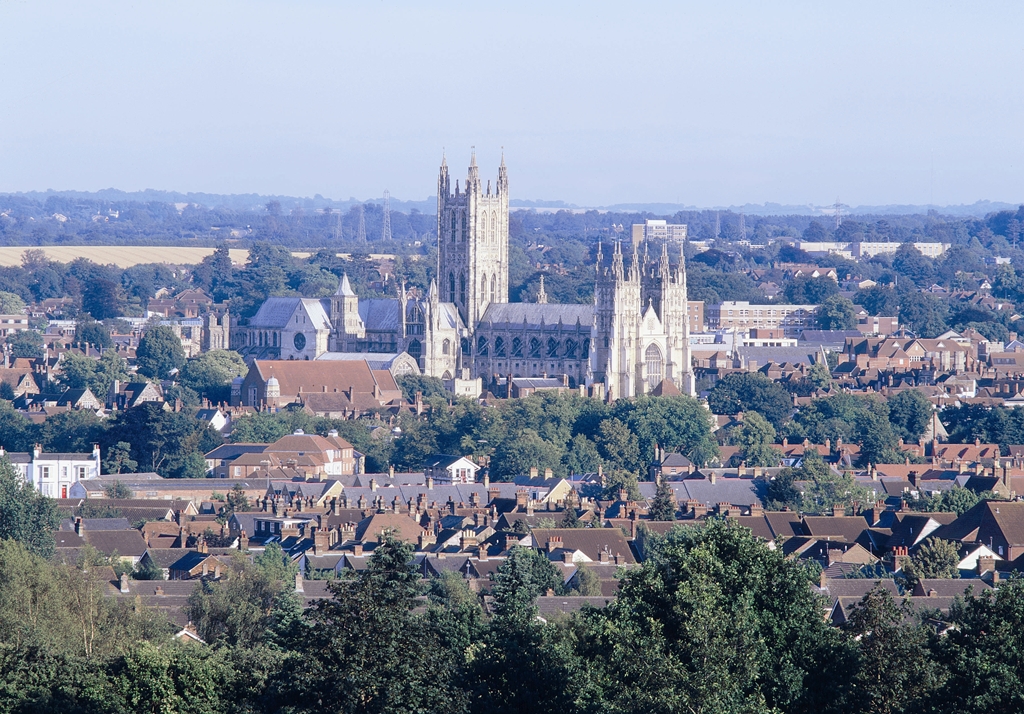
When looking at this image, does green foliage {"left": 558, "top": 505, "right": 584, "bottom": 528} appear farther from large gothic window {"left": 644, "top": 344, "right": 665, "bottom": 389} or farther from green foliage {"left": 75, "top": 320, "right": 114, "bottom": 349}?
green foliage {"left": 75, "top": 320, "right": 114, "bottom": 349}

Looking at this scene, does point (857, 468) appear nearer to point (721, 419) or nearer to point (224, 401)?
point (721, 419)

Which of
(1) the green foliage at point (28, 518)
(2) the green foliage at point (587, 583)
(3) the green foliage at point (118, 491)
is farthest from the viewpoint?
(3) the green foliage at point (118, 491)

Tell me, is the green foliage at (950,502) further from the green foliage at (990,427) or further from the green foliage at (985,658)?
the green foliage at (985,658)

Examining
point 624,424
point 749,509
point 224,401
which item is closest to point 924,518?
point 749,509

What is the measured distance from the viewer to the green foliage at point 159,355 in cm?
11725

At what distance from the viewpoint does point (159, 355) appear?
118938 millimetres

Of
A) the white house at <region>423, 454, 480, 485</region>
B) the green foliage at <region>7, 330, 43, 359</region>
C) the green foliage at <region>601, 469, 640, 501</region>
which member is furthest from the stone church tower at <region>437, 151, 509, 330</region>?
the green foliage at <region>601, 469, 640, 501</region>

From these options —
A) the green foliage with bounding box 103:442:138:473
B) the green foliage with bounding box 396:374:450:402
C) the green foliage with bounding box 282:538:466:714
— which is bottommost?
the green foliage with bounding box 396:374:450:402

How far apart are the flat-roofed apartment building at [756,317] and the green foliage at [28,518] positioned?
104m

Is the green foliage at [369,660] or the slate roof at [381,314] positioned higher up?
the green foliage at [369,660]

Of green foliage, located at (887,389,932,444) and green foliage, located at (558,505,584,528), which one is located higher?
green foliage, located at (558,505,584,528)

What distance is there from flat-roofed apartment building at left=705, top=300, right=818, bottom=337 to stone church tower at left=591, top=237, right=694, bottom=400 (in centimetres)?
5348

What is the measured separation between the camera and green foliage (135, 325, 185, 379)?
117250 mm

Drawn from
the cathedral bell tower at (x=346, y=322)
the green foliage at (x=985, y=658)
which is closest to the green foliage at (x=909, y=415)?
the cathedral bell tower at (x=346, y=322)
